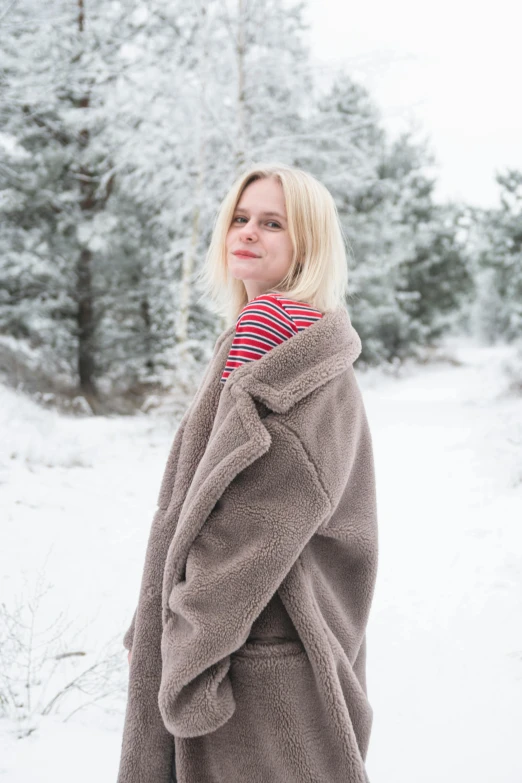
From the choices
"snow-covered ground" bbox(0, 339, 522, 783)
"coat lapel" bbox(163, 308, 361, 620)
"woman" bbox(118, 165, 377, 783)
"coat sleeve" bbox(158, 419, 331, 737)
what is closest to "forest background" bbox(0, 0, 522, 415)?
"snow-covered ground" bbox(0, 339, 522, 783)

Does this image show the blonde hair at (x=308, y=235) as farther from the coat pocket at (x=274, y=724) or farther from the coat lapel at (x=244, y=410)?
the coat pocket at (x=274, y=724)

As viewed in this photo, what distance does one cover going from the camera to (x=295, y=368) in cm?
112

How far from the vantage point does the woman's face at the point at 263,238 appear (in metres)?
1.33

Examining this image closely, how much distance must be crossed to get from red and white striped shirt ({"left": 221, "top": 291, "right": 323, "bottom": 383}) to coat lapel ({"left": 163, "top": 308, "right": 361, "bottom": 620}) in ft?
0.12

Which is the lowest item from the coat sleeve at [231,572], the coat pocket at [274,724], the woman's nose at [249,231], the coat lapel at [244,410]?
the coat pocket at [274,724]

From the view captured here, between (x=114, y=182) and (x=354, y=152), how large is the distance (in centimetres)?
486

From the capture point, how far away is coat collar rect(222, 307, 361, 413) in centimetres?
108

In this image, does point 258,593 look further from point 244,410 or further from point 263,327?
point 263,327

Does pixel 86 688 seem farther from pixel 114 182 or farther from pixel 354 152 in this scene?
pixel 114 182

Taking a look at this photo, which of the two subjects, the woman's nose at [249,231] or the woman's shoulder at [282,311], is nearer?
the woman's shoulder at [282,311]

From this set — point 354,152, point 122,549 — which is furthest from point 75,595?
point 354,152

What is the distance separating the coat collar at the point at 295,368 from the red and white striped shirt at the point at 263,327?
0.10 feet

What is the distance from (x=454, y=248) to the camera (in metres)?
19.4

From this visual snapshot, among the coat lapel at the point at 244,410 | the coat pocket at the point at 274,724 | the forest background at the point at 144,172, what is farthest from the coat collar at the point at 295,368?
the forest background at the point at 144,172
